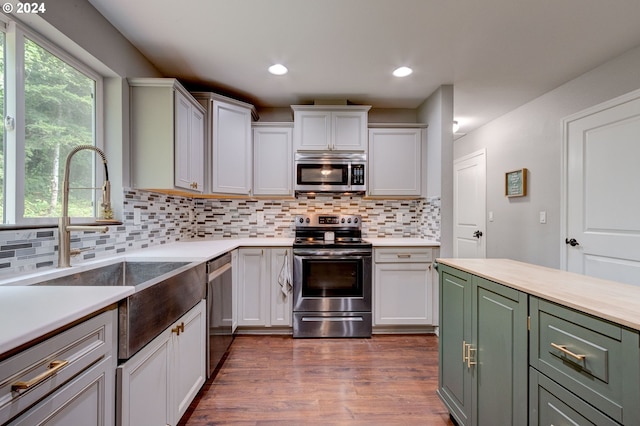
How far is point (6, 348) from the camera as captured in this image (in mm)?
581

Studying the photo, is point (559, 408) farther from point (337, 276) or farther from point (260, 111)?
point (260, 111)

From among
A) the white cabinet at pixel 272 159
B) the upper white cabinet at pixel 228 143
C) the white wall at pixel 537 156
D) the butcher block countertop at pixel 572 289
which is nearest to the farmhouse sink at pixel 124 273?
the upper white cabinet at pixel 228 143

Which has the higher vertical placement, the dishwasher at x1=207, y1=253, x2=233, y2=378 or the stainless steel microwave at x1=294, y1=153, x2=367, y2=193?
the stainless steel microwave at x1=294, y1=153, x2=367, y2=193

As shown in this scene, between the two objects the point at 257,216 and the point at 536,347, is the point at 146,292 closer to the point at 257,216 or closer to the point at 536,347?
the point at 536,347

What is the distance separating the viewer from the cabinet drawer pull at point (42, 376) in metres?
0.61

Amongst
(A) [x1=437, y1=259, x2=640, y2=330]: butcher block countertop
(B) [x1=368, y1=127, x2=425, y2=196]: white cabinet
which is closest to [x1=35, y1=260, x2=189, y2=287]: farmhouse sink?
(A) [x1=437, y1=259, x2=640, y2=330]: butcher block countertop

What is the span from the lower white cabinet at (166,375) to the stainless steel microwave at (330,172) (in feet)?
5.20

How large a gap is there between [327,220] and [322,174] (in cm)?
56

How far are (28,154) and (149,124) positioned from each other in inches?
30.4

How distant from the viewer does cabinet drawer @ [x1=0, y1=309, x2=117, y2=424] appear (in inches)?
23.7

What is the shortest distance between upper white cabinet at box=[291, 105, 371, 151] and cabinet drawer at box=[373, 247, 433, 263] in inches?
43.1

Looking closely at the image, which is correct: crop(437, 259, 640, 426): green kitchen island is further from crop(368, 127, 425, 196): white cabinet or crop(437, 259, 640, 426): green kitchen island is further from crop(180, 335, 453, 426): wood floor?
crop(368, 127, 425, 196): white cabinet

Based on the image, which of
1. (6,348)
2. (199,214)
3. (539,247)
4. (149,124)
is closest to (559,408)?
(6,348)

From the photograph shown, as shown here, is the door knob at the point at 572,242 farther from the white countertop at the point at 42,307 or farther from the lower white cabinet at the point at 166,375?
the white countertop at the point at 42,307
